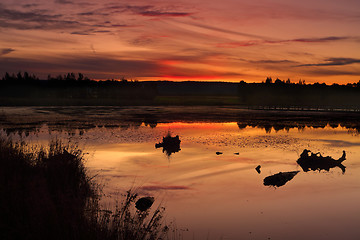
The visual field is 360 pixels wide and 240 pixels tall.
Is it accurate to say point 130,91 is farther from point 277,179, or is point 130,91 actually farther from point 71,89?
point 277,179

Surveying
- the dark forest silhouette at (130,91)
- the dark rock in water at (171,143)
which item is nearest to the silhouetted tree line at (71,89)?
the dark forest silhouette at (130,91)

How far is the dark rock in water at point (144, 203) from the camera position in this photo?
12.1 m

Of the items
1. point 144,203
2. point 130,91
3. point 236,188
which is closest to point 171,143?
point 236,188

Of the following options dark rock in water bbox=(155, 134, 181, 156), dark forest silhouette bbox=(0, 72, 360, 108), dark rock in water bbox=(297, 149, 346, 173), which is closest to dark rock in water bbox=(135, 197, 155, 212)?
dark rock in water bbox=(297, 149, 346, 173)

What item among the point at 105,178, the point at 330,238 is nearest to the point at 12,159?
the point at 105,178

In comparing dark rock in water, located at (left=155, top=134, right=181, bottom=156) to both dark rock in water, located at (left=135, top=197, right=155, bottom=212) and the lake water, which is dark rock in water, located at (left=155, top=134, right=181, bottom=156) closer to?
the lake water

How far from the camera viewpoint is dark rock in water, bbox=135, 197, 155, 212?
12.1 meters

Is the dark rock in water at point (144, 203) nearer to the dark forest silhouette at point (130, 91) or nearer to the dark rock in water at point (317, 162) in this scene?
the dark rock in water at point (317, 162)

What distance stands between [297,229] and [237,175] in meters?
6.63

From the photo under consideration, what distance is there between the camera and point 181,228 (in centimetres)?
Result: 1077

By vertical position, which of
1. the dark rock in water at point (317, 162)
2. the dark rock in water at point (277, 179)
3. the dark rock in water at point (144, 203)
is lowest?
the dark rock in water at point (144, 203)

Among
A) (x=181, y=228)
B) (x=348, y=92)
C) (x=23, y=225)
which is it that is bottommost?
(x=181, y=228)

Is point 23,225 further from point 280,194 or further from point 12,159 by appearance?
point 280,194

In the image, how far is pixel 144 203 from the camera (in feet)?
40.6
